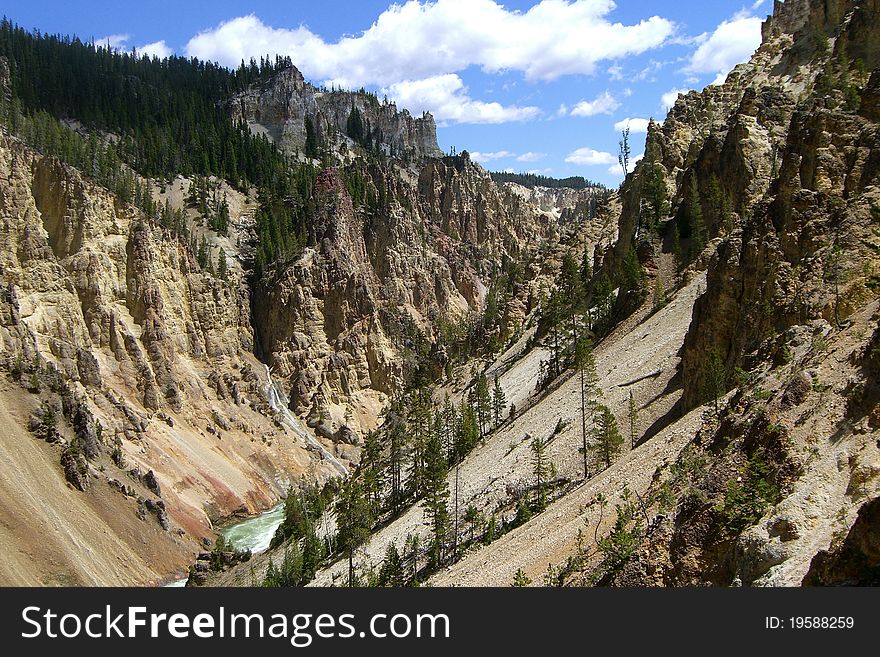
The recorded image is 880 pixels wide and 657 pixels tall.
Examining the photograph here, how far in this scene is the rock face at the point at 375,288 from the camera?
98.9 meters

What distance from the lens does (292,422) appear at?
92.6 meters

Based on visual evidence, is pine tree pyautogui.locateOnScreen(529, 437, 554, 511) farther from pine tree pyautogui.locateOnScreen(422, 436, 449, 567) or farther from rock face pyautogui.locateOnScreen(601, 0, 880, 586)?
rock face pyautogui.locateOnScreen(601, 0, 880, 586)

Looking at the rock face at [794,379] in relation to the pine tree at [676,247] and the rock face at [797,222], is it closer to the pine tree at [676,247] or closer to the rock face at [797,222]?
the rock face at [797,222]

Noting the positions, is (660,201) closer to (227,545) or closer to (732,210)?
(732,210)

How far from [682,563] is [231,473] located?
68506 mm

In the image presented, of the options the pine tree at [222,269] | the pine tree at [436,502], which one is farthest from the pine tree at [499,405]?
the pine tree at [222,269]

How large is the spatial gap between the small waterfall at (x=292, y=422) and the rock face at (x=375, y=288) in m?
1.67

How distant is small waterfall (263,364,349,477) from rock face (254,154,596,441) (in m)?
1.67

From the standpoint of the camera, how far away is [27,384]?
61594 mm

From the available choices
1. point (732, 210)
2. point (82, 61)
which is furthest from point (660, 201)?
point (82, 61)

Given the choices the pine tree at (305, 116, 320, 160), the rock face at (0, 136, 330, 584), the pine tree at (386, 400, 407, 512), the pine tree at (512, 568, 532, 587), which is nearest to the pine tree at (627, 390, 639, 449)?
the pine tree at (512, 568, 532, 587)

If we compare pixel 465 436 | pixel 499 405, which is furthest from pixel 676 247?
pixel 465 436

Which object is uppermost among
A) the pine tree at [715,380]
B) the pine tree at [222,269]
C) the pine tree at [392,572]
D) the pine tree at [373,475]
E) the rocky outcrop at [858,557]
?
the pine tree at [222,269]

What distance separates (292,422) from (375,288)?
34.0 meters
